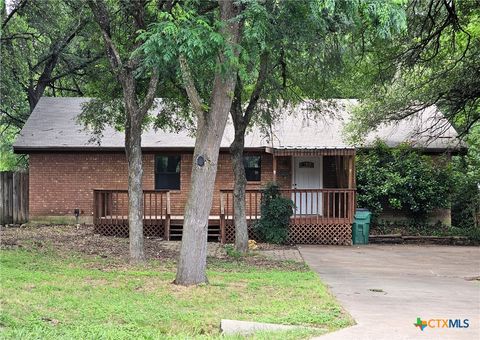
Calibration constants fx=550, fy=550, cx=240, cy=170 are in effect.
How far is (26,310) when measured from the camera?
275 inches

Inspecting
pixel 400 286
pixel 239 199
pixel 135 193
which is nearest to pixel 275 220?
pixel 239 199

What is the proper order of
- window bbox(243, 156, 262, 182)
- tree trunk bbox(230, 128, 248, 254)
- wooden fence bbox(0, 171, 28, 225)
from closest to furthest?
1. tree trunk bbox(230, 128, 248, 254)
2. wooden fence bbox(0, 171, 28, 225)
3. window bbox(243, 156, 262, 182)

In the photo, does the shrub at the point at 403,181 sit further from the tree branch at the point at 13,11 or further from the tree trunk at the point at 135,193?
the tree branch at the point at 13,11

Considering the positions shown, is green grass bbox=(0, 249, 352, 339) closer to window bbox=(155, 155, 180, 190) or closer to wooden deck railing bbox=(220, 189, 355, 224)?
wooden deck railing bbox=(220, 189, 355, 224)

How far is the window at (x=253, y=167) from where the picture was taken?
20.0 m

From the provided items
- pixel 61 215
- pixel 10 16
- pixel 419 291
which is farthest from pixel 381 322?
pixel 10 16

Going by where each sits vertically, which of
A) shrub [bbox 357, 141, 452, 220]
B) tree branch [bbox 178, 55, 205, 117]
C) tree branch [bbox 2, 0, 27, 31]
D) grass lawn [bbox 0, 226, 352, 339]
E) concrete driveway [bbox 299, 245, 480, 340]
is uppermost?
tree branch [bbox 2, 0, 27, 31]

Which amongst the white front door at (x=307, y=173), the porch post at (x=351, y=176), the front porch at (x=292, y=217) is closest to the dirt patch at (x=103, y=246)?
the front porch at (x=292, y=217)

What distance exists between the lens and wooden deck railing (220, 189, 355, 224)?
17.3 metres

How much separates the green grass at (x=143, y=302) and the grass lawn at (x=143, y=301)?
1 cm

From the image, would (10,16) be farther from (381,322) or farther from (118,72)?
(381,322)

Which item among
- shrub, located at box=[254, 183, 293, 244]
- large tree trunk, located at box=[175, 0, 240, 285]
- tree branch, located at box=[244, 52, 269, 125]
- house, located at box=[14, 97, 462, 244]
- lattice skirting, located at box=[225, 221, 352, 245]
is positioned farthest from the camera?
house, located at box=[14, 97, 462, 244]

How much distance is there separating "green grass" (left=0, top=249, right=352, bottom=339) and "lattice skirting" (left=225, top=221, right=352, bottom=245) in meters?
6.12

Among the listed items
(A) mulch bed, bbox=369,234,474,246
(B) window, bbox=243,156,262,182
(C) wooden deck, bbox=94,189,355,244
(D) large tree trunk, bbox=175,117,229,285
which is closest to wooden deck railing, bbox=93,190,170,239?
(C) wooden deck, bbox=94,189,355,244
